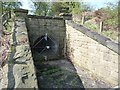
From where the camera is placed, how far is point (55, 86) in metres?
6.54

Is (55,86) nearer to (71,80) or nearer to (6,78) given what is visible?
(71,80)

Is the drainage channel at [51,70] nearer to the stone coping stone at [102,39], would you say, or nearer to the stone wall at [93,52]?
the stone wall at [93,52]

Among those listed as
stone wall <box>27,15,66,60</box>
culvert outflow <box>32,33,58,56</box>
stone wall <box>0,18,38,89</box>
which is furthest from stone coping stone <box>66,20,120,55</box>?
stone wall <box>0,18,38,89</box>

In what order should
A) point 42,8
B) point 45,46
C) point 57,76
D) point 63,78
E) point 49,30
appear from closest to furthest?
point 63,78 < point 57,76 < point 49,30 < point 45,46 < point 42,8

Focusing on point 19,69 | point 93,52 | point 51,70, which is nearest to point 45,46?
point 51,70

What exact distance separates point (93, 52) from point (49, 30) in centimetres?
320

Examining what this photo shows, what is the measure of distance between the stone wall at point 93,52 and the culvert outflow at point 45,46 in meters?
0.91

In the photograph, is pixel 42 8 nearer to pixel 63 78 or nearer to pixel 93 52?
pixel 93 52

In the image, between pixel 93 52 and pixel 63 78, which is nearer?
pixel 63 78

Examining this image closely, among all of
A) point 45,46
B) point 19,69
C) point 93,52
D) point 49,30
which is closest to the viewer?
point 19,69

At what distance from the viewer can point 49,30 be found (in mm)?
9766

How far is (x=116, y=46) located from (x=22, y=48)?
3293mm

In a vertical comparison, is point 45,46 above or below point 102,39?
below

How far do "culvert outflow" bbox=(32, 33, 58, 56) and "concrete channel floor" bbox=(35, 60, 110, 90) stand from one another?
119 cm
